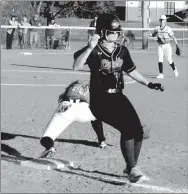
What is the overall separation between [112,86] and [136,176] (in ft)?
3.19

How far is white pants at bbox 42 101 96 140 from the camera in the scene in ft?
23.0

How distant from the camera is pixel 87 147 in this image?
809 centimetres

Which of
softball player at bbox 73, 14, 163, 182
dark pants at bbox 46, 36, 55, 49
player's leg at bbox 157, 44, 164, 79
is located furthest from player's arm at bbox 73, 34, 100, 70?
dark pants at bbox 46, 36, 55, 49

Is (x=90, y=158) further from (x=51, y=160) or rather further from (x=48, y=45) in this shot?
(x=48, y=45)

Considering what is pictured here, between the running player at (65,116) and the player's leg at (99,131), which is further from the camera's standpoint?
the player's leg at (99,131)

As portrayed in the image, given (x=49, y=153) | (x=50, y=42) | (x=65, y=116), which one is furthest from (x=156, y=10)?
(x=49, y=153)

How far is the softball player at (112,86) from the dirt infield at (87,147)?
1.25 feet

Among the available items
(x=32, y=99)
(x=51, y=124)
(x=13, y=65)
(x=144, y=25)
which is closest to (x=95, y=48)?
(x=51, y=124)

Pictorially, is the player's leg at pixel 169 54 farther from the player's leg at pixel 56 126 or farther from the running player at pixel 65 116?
the player's leg at pixel 56 126

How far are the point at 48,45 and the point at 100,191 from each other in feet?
84.9

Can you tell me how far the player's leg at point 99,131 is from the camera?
7.80 m

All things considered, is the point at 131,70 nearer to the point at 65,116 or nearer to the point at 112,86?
the point at 112,86

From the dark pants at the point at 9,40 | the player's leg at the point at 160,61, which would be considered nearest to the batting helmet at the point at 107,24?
the player's leg at the point at 160,61

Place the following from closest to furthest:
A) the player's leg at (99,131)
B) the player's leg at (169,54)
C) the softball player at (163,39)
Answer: the player's leg at (99,131), the softball player at (163,39), the player's leg at (169,54)
